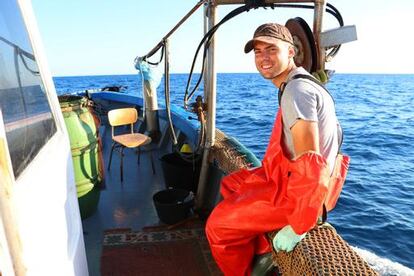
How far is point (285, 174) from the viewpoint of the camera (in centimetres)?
203

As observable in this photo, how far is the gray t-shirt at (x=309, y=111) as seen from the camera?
1.87m

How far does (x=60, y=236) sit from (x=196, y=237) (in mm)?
2281

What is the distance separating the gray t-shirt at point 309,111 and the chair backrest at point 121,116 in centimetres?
455

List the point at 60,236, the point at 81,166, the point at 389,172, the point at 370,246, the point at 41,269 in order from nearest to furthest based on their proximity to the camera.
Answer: the point at 41,269, the point at 60,236, the point at 81,166, the point at 370,246, the point at 389,172

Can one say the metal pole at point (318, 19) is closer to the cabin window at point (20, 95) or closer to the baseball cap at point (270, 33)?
the baseball cap at point (270, 33)

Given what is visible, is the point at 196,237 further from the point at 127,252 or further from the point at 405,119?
the point at 405,119

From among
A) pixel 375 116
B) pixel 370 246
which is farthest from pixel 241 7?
pixel 375 116

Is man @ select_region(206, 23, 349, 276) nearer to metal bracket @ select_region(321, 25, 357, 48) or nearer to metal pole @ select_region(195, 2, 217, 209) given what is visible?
metal bracket @ select_region(321, 25, 357, 48)

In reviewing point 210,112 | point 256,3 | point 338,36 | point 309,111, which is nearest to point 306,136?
point 309,111

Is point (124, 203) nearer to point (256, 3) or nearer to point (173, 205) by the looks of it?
point (173, 205)

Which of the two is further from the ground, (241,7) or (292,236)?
(241,7)

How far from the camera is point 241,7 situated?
3164 mm

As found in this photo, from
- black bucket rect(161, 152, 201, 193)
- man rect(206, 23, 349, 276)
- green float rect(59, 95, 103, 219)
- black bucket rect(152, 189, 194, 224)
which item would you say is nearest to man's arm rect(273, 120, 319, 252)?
man rect(206, 23, 349, 276)

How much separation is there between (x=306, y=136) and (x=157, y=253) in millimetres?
2256
